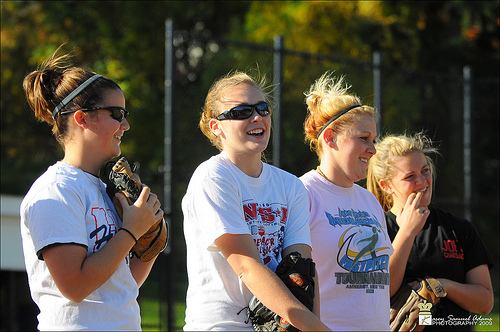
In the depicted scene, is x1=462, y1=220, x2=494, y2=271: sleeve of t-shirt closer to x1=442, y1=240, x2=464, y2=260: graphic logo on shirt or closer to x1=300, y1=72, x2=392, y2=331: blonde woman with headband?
x1=442, y1=240, x2=464, y2=260: graphic logo on shirt

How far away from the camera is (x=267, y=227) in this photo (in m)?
2.79

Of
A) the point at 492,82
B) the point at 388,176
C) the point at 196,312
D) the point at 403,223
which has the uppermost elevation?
the point at 492,82

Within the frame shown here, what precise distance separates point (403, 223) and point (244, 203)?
1439mm

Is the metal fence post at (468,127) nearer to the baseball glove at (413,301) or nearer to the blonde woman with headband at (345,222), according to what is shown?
the baseball glove at (413,301)

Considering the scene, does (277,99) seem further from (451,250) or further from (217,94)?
(217,94)

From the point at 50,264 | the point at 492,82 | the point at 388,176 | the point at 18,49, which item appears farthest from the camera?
the point at 18,49

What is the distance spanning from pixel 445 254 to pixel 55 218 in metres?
2.53

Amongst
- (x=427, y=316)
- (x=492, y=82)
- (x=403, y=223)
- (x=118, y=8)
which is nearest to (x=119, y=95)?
(x=403, y=223)

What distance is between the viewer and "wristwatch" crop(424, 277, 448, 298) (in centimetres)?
370

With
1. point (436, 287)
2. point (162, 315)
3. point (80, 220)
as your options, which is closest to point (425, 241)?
point (436, 287)

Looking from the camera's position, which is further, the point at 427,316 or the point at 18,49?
the point at 18,49

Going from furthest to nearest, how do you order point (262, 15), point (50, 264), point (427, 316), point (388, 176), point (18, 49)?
1. point (18, 49)
2. point (262, 15)
3. point (388, 176)
4. point (427, 316)
5. point (50, 264)

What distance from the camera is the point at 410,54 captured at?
16125mm

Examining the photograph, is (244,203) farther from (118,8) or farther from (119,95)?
(118,8)
